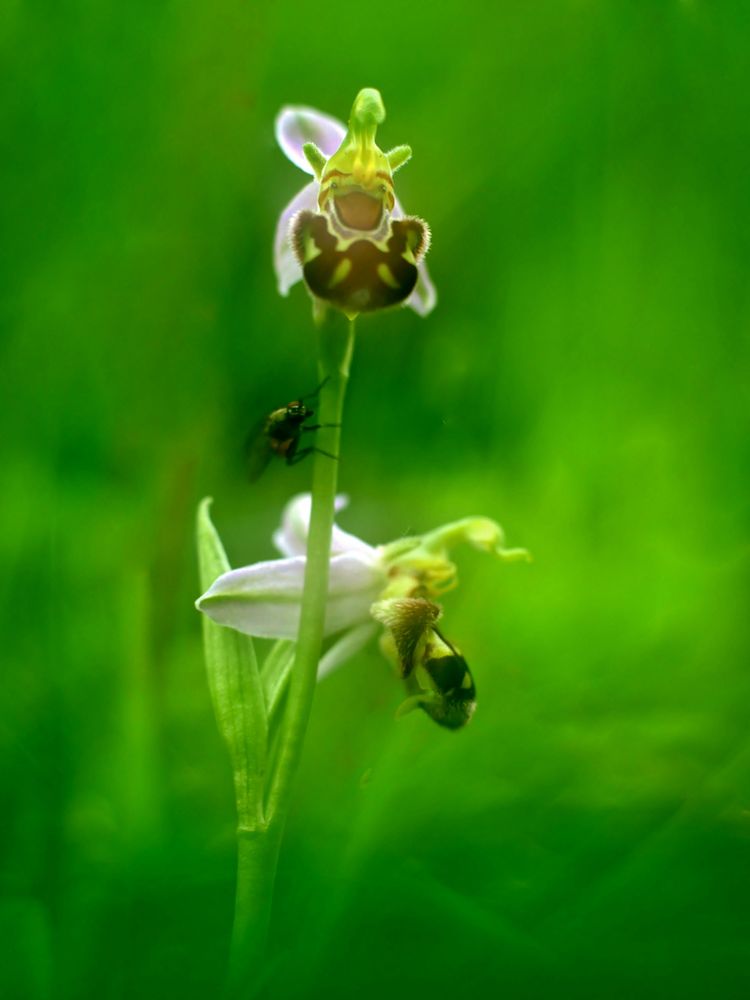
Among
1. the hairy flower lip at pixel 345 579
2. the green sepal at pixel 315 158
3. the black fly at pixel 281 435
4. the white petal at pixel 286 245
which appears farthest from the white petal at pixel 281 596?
the green sepal at pixel 315 158

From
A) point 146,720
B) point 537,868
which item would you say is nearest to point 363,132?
point 146,720

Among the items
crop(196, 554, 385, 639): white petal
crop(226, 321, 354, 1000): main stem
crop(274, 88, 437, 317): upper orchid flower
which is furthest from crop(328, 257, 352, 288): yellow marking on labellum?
crop(196, 554, 385, 639): white petal

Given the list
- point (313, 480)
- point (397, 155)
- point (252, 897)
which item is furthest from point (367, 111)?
point (252, 897)

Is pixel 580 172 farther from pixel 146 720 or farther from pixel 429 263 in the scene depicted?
pixel 146 720

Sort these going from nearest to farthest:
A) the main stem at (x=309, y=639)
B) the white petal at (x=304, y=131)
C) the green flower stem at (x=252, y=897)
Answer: the green flower stem at (x=252, y=897) < the main stem at (x=309, y=639) < the white petal at (x=304, y=131)

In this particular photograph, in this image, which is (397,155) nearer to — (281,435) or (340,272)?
(340,272)

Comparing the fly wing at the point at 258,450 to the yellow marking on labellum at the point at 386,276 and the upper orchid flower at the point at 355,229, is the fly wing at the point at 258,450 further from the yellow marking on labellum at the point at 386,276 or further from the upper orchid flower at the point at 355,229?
the yellow marking on labellum at the point at 386,276

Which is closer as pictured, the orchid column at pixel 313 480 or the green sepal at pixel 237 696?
the orchid column at pixel 313 480
